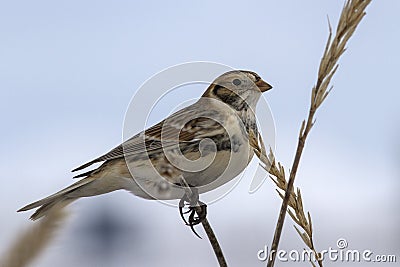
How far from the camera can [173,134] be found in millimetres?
3068

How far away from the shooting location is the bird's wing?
9.80 feet

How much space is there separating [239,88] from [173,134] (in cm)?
62

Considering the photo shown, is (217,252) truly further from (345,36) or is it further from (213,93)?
(213,93)

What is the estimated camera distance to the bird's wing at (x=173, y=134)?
2.99m

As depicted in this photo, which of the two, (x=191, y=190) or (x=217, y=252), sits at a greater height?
(x=217, y=252)

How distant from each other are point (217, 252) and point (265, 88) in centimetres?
212

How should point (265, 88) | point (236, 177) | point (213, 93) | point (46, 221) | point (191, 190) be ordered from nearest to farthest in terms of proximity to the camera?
point (46, 221) < point (191, 190) < point (236, 177) < point (265, 88) < point (213, 93)

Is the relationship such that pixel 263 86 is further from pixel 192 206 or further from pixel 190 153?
pixel 192 206

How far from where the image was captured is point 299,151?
3.41 feet

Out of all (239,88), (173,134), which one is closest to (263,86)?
(239,88)

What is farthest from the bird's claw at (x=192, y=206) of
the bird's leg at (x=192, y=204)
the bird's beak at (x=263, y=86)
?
the bird's beak at (x=263, y=86)

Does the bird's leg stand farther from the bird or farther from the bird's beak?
the bird's beak

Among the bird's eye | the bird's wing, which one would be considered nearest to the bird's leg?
the bird's wing

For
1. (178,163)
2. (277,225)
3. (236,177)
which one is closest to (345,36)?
(277,225)
